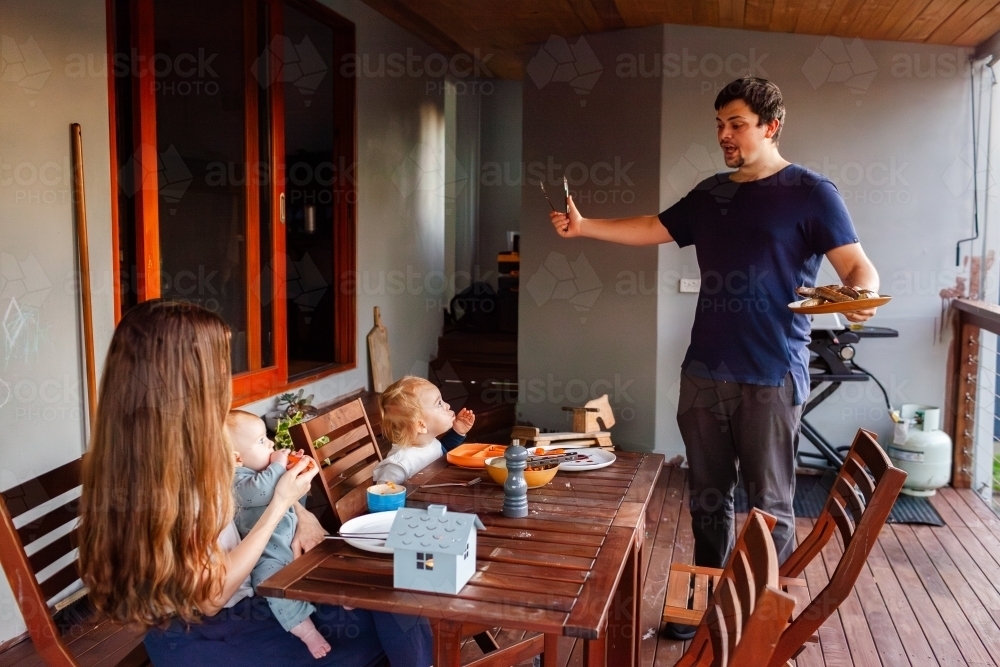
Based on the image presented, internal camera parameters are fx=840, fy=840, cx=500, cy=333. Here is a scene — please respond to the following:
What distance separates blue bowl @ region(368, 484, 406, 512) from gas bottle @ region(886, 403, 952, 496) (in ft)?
11.0

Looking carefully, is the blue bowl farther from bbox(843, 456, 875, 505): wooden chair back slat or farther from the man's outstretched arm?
the man's outstretched arm

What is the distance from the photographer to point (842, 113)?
4758 millimetres

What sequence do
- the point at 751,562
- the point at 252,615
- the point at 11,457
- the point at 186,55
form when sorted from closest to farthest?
the point at 751,562 < the point at 252,615 < the point at 11,457 < the point at 186,55

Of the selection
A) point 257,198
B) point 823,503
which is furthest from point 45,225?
point 823,503

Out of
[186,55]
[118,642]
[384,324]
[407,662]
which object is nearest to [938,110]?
[384,324]

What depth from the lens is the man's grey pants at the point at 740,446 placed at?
2.50 metres

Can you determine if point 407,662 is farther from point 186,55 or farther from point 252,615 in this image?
point 186,55

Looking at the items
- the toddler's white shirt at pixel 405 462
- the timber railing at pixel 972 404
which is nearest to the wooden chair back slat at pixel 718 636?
the toddler's white shirt at pixel 405 462

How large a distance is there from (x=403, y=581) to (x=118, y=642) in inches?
68.6

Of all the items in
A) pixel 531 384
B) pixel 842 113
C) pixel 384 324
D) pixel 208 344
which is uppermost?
pixel 842 113

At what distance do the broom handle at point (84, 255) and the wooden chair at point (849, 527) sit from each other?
2335mm

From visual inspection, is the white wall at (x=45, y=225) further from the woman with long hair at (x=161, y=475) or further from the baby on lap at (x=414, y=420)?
the woman with long hair at (x=161, y=475)

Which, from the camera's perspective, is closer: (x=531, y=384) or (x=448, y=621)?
(x=448, y=621)

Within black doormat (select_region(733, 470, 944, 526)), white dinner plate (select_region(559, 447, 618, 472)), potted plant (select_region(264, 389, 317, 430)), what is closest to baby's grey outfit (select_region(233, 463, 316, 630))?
white dinner plate (select_region(559, 447, 618, 472))
